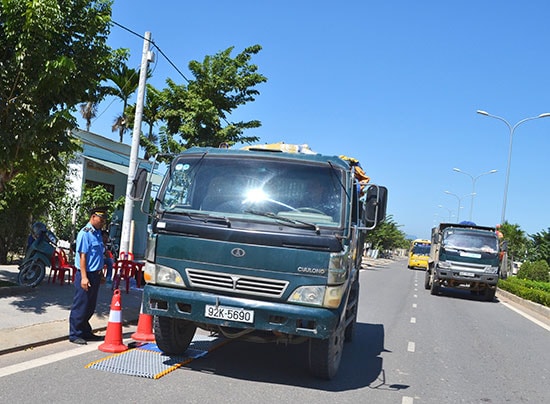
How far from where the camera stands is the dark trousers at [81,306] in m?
6.70

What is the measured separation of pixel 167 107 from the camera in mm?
22031

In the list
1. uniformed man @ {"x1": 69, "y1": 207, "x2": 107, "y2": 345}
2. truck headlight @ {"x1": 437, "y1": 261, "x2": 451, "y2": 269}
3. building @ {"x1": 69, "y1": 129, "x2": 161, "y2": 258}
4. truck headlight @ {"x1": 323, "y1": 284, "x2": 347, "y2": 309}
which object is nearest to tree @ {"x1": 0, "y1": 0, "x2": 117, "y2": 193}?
uniformed man @ {"x1": 69, "y1": 207, "x2": 107, "y2": 345}

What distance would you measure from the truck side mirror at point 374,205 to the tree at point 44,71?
440 cm

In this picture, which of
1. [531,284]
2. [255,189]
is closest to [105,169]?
[255,189]

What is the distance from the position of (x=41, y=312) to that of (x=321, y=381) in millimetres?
4313

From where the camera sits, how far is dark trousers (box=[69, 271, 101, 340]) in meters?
6.70

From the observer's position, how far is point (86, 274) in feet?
22.0

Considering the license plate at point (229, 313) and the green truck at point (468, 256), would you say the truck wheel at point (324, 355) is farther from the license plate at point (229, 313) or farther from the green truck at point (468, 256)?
the green truck at point (468, 256)

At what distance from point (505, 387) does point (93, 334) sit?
198 inches

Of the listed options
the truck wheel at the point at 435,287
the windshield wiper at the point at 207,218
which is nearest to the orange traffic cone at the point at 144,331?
the windshield wiper at the point at 207,218

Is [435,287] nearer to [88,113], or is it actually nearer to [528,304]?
[528,304]

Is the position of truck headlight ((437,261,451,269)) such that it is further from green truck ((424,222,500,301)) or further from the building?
the building

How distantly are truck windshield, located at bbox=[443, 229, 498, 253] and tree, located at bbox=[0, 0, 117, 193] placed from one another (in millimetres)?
12913

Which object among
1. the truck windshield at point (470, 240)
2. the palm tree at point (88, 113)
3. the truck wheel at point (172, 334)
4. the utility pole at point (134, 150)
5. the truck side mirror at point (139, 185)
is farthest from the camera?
the palm tree at point (88, 113)
